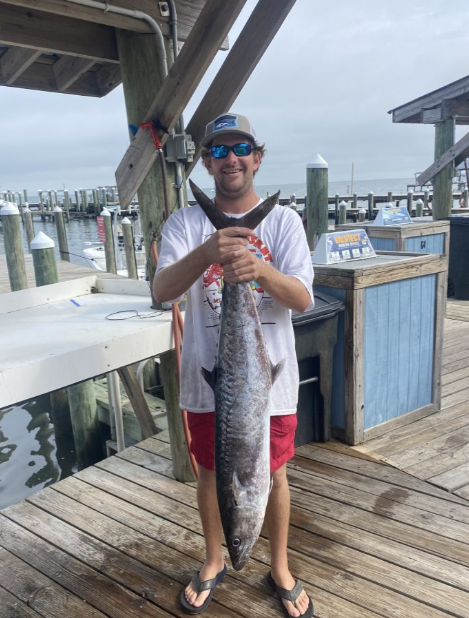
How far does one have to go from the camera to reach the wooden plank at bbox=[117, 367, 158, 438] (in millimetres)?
4312

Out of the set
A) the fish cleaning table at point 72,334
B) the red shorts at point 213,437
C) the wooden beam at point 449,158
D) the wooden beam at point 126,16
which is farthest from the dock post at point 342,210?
the red shorts at point 213,437

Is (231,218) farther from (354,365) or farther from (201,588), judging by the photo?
(354,365)

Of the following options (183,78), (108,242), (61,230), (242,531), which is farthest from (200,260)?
(61,230)

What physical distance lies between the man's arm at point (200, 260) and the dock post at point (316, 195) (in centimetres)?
432

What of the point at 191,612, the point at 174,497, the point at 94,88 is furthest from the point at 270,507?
the point at 94,88

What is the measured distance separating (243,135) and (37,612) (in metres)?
2.46

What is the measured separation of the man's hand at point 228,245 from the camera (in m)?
1.75

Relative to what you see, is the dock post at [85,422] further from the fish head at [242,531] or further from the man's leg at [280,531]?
the fish head at [242,531]

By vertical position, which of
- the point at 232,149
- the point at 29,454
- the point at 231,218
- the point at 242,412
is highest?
the point at 232,149

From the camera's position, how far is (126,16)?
9.75 ft

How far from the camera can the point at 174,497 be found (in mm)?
3332

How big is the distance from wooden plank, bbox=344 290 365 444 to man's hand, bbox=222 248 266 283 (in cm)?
197

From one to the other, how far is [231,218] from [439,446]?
2.76m

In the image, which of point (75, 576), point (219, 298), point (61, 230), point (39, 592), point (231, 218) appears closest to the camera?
point (231, 218)
